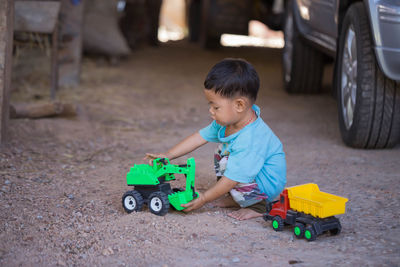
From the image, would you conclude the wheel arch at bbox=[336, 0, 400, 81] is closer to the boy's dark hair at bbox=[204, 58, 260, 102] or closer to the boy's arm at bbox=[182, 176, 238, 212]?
the boy's dark hair at bbox=[204, 58, 260, 102]

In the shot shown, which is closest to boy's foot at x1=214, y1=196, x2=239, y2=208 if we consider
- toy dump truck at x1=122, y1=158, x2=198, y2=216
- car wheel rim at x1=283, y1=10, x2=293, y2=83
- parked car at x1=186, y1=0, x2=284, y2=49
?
toy dump truck at x1=122, y1=158, x2=198, y2=216

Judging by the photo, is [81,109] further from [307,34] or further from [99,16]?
[99,16]

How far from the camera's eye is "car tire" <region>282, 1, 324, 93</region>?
703 cm

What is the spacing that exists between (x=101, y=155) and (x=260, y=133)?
72.7 inches

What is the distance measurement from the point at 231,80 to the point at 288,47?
4551 mm

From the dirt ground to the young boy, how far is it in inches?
6.0

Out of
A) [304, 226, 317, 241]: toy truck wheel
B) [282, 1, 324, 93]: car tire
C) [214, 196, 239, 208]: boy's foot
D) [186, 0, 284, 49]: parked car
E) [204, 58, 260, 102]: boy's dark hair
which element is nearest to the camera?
[304, 226, 317, 241]: toy truck wheel

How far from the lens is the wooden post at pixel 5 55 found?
171 inches

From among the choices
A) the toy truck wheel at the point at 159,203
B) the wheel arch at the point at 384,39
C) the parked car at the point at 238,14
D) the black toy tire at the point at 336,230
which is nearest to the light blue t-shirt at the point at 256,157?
the toy truck wheel at the point at 159,203

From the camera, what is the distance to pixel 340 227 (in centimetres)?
300

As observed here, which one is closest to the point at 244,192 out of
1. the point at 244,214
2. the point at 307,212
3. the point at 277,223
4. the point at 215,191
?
the point at 244,214

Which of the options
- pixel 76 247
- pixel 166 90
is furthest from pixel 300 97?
pixel 76 247

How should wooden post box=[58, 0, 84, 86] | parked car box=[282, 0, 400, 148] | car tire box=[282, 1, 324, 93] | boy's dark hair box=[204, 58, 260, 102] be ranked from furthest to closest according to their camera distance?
wooden post box=[58, 0, 84, 86]
car tire box=[282, 1, 324, 93]
parked car box=[282, 0, 400, 148]
boy's dark hair box=[204, 58, 260, 102]

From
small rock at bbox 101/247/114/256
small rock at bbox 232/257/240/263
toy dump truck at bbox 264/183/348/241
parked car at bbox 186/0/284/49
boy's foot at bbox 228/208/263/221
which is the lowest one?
parked car at bbox 186/0/284/49
